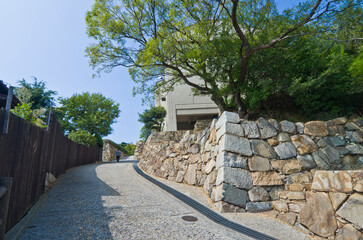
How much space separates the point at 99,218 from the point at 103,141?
25604mm

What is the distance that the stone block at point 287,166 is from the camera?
17.5ft

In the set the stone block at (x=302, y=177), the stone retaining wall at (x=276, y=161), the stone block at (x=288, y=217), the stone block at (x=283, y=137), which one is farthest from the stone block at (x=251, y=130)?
the stone block at (x=288, y=217)

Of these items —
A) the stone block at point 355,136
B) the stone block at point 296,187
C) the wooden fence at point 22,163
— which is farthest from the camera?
the stone block at point 355,136

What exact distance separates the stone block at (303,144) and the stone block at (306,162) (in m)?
0.12

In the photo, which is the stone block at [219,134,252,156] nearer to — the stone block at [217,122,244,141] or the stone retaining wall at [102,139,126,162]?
the stone block at [217,122,244,141]

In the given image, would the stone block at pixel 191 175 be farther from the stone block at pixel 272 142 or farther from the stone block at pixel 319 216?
the stone block at pixel 319 216

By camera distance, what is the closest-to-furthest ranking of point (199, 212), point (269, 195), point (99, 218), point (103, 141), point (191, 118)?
point (99, 218) < point (199, 212) < point (269, 195) < point (191, 118) < point (103, 141)

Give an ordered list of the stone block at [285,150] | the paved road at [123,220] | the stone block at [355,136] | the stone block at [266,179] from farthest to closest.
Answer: the stone block at [355,136]
the stone block at [285,150]
the stone block at [266,179]
the paved road at [123,220]

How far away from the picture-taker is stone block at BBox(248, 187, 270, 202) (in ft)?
16.4

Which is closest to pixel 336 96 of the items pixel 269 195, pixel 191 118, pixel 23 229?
pixel 269 195

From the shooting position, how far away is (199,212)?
15.5ft

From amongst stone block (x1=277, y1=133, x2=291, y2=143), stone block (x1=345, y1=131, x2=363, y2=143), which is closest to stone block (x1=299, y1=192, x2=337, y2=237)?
stone block (x1=277, y1=133, x2=291, y2=143)

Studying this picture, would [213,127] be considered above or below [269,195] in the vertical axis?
above

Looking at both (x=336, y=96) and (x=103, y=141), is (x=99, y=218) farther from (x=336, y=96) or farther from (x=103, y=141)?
(x=103, y=141)
